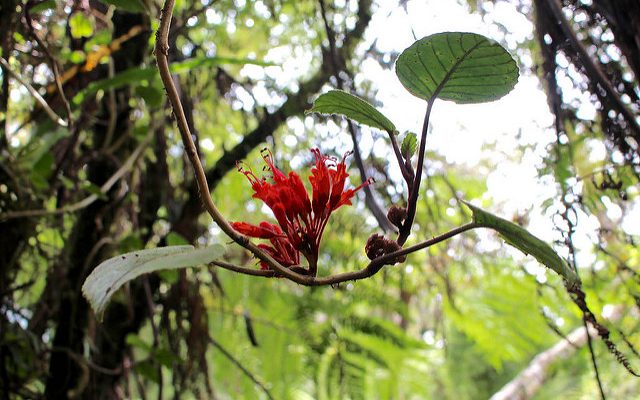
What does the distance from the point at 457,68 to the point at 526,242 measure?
0.52 ft

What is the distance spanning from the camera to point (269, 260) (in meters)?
0.42

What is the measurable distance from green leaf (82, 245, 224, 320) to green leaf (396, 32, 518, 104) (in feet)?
0.74

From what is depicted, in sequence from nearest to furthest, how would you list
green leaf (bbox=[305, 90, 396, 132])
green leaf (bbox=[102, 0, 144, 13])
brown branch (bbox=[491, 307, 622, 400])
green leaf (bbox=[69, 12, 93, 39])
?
green leaf (bbox=[305, 90, 396, 132]) → green leaf (bbox=[102, 0, 144, 13]) → green leaf (bbox=[69, 12, 93, 39]) → brown branch (bbox=[491, 307, 622, 400])

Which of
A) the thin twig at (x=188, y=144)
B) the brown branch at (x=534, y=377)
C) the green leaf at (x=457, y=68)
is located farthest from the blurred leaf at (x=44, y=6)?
the brown branch at (x=534, y=377)

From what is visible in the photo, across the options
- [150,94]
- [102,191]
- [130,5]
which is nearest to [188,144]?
[130,5]

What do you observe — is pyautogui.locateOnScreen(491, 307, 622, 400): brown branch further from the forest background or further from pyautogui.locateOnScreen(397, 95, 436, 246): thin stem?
pyautogui.locateOnScreen(397, 95, 436, 246): thin stem

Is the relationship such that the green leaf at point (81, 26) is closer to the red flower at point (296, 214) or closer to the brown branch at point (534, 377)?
the red flower at point (296, 214)

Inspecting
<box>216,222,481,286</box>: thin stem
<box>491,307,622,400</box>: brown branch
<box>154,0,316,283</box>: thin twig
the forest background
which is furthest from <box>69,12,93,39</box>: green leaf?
<box>491,307,622,400</box>: brown branch

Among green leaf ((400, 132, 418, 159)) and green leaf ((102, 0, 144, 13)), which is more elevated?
green leaf ((102, 0, 144, 13))

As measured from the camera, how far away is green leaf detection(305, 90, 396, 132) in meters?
0.48

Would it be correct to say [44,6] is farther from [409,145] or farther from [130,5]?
[409,145]

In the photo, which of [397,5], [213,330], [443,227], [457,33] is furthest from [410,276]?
[457,33]

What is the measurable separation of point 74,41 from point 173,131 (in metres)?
0.36

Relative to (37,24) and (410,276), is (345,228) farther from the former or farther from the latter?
(37,24)
